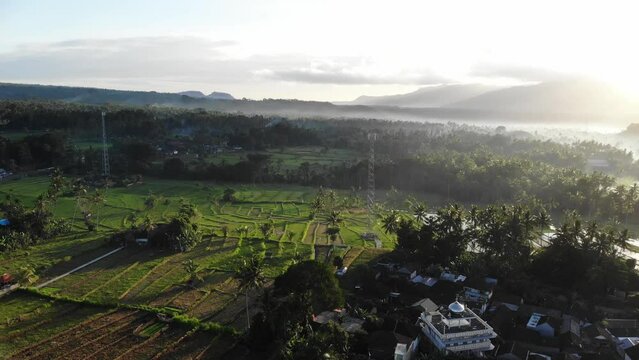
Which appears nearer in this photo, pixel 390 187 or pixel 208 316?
pixel 208 316

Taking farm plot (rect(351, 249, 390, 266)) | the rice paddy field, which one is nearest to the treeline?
farm plot (rect(351, 249, 390, 266))

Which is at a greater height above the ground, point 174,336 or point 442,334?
point 442,334

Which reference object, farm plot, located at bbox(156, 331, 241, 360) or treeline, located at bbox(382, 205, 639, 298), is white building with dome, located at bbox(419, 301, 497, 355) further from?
farm plot, located at bbox(156, 331, 241, 360)

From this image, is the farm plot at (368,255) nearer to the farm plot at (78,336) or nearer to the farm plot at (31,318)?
the farm plot at (78,336)

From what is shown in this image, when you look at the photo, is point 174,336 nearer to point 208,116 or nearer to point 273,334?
point 273,334

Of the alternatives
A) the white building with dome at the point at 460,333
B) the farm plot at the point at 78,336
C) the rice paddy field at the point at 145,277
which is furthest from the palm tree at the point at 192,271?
the white building with dome at the point at 460,333

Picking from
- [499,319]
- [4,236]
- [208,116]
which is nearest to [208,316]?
[499,319]

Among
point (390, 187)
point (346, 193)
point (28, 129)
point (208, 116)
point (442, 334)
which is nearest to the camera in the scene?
point (442, 334)
